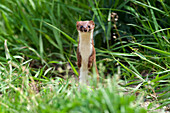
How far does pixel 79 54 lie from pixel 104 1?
101cm

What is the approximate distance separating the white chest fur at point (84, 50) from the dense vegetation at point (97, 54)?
10cm

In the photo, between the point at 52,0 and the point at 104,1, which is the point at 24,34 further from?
the point at 104,1

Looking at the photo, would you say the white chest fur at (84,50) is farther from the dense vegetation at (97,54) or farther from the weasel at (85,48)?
the dense vegetation at (97,54)

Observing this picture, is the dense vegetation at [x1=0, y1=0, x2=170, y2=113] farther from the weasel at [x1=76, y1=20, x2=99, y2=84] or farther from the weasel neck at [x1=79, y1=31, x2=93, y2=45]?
the weasel neck at [x1=79, y1=31, x2=93, y2=45]

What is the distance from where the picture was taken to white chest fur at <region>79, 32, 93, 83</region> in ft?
8.14

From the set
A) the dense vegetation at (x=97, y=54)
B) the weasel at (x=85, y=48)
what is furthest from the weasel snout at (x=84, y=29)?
the dense vegetation at (x=97, y=54)

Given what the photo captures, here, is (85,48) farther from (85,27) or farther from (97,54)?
(97,54)

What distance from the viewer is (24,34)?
3891 millimetres

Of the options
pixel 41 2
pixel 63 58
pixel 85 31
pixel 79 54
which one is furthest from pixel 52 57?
pixel 85 31

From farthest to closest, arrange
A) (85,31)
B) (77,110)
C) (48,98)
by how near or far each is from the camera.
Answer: (85,31) < (48,98) < (77,110)

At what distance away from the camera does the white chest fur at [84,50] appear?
248cm

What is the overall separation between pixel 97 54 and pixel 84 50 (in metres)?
0.56

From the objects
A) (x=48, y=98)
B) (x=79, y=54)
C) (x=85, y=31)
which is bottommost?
(x=48, y=98)

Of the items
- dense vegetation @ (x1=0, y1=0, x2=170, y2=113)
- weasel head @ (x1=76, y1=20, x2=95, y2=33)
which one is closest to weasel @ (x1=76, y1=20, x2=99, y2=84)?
weasel head @ (x1=76, y1=20, x2=95, y2=33)
